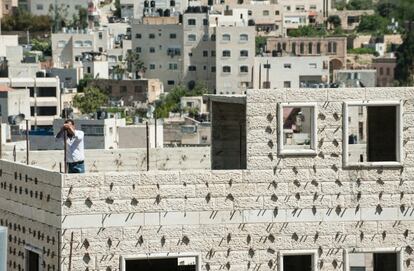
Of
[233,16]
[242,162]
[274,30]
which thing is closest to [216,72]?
[233,16]

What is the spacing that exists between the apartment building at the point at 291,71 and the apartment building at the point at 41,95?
548 inches

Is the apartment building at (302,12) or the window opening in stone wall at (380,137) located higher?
the window opening in stone wall at (380,137)

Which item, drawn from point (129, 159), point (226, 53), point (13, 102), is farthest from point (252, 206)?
point (226, 53)

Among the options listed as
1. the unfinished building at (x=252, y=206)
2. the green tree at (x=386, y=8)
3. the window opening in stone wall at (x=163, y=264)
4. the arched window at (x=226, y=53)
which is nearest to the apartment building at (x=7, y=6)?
the green tree at (x=386, y=8)

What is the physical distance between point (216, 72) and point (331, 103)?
94.4 m

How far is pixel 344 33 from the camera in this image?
147875mm

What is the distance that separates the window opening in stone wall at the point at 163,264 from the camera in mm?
24516

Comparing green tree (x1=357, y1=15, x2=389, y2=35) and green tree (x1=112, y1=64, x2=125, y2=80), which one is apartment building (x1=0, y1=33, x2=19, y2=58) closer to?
green tree (x1=112, y1=64, x2=125, y2=80)

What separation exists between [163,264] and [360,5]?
468 feet

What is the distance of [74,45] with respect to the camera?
12369 centimetres

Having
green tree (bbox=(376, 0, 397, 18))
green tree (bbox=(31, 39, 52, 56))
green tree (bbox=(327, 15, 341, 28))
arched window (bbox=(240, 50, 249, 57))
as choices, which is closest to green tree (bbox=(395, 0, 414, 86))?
arched window (bbox=(240, 50, 249, 57))

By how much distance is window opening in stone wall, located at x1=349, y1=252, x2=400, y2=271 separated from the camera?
25203 millimetres

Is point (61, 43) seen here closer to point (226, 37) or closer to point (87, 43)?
point (87, 43)

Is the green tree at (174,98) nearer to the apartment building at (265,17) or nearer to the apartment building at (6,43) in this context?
the apartment building at (6,43)
